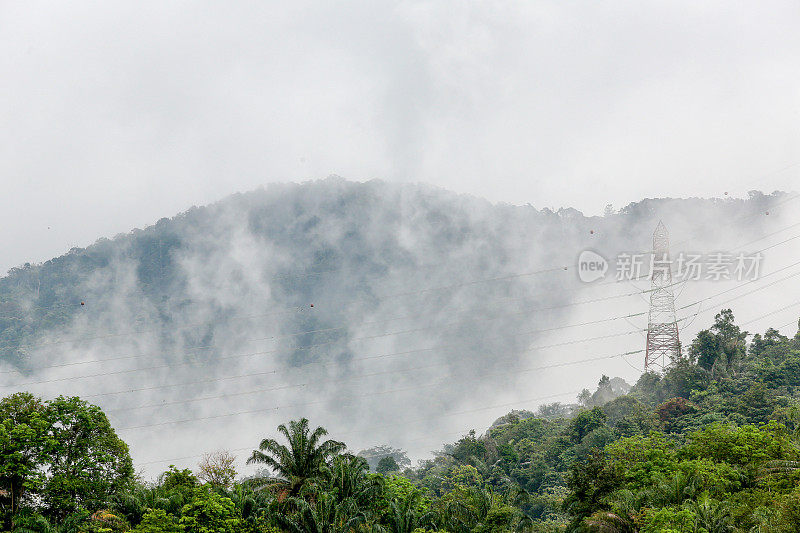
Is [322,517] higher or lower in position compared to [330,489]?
lower

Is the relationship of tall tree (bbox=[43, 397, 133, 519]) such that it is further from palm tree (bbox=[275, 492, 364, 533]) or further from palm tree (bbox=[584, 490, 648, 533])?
palm tree (bbox=[584, 490, 648, 533])

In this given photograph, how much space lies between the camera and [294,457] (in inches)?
2311

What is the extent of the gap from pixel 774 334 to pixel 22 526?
13819 cm

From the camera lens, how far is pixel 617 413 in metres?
130

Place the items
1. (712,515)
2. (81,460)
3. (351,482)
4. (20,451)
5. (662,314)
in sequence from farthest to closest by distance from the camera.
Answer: (662,314)
(351,482)
(81,460)
(20,451)
(712,515)

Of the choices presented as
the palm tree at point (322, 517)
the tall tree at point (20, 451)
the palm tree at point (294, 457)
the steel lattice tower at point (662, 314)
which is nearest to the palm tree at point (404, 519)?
the palm tree at point (322, 517)

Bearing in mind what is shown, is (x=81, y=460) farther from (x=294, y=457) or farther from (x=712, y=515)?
(x=712, y=515)

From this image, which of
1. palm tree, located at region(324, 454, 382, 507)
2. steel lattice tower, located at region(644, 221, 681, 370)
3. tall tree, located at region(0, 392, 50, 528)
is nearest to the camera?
tall tree, located at region(0, 392, 50, 528)

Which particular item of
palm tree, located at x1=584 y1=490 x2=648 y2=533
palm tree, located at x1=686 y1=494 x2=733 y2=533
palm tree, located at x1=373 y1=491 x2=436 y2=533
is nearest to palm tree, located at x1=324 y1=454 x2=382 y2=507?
palm tree, located at x1=373 y1=491 x2=436 y2=533

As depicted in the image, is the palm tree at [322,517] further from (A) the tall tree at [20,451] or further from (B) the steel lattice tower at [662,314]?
(B) the steel lattice tower at [662,314]

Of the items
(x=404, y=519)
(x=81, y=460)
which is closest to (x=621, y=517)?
(x=404, y=519)

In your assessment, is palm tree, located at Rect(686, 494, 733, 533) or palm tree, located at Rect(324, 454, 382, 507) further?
palm tree, located at Rect(324, 454, 382, 507)

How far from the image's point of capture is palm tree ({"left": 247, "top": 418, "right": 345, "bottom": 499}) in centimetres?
5800

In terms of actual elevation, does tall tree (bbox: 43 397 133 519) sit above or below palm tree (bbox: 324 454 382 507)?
above
